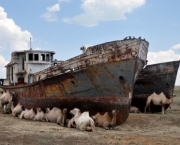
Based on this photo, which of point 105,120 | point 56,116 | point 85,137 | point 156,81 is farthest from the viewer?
point 156,81

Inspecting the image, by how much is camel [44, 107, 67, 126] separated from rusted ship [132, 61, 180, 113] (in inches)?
251

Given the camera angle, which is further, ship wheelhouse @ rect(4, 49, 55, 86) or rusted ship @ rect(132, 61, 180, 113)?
ship wheelhouse @ rect(4, 49, 55, 86)

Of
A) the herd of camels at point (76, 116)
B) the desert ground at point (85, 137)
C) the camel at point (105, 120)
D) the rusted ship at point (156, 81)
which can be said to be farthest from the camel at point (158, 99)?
the camel at point (105, 120)

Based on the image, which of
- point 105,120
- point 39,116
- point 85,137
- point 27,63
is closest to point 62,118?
point 39,116

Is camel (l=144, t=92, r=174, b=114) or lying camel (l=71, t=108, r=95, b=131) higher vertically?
camel (l=144, t=92, r=174, b=114)

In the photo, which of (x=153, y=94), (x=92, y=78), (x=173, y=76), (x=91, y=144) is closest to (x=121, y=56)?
(x=92, y=78)

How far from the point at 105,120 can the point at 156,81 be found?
22.3ft

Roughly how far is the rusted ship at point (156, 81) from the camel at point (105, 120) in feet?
20.8

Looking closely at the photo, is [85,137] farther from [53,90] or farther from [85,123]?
[53,90]

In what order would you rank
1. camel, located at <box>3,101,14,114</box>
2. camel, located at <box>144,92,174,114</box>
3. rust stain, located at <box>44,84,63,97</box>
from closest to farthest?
rust stain, located at <box>44,84,63,97</box> < camel, located at <box>144,92,174,114</box> < camel, located at <box>3,101,14,114</box>

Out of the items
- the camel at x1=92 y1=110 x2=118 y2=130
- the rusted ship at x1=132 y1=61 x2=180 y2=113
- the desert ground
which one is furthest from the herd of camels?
the rusted ship at x1=132 y1=61 x2=180 y2=113

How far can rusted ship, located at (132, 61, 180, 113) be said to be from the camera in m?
15.7

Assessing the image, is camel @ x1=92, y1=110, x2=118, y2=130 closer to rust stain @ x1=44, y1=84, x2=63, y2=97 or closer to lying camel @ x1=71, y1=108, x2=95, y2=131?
lying camel @ x1=71, y1=108, x2=95, y2=131

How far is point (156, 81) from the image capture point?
15883 millimetres
